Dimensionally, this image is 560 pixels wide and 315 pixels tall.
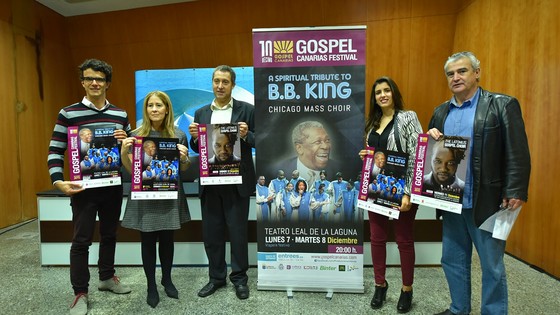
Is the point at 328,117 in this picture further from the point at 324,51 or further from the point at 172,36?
the point at 172,36

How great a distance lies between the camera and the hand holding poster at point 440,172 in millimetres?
1739

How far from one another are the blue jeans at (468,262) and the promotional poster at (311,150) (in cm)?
61

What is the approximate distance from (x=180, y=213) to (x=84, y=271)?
81cm

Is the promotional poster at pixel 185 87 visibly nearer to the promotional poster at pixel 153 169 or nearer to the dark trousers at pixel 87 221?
the dark trousers at pixel 87 221

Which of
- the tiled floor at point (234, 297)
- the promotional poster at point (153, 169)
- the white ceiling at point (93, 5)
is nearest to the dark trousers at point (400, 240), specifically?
the tiled floor at point (234, 297)

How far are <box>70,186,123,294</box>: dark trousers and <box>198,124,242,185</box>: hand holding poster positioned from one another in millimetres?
689

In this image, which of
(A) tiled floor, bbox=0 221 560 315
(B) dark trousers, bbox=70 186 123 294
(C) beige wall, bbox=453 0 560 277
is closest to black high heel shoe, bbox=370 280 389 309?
(A) tiled floor, bbox=0 221 560 315

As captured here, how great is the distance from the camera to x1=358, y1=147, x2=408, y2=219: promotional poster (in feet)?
6.62

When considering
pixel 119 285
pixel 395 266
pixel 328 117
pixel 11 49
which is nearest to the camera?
pixel 328 117

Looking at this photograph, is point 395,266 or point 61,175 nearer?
point 61,175

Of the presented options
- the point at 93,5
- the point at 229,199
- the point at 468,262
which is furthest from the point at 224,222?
the point at 93,5

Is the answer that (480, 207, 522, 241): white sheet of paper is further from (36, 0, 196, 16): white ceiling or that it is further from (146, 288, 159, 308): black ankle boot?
(36, 0, 196, 16): white ceiling

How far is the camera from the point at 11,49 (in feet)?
15.1

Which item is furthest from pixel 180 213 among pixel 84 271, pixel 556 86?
pixel 556 86
